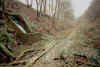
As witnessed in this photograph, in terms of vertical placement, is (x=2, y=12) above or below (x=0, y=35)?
above

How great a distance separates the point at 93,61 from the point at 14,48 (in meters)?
5.90

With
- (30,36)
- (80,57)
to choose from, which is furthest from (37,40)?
(80,57)

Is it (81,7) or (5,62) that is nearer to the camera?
(5,62)

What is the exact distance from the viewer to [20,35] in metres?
8.27

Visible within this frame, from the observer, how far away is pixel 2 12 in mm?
8484

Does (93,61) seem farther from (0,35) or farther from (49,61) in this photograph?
(0,35)

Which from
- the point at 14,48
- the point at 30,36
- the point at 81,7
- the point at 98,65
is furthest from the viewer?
the point at 81,7

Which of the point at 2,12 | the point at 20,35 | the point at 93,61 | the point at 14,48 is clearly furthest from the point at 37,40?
the point at 93,61

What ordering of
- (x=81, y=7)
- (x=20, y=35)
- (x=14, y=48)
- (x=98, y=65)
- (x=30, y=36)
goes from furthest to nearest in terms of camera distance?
1. (x=81, y=7)
2. (x=30, y=36)
3. (x=20, y=35)
4. (x=14, y=48)
5. (x=98, y=65)

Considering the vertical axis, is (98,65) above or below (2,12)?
below

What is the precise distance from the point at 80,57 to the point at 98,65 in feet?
4.90

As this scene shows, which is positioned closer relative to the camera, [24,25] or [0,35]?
[0,35]

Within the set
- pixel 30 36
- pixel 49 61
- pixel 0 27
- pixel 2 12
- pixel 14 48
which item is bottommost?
pixel 49 61

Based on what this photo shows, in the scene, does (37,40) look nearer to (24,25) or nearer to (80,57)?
(24,25)
